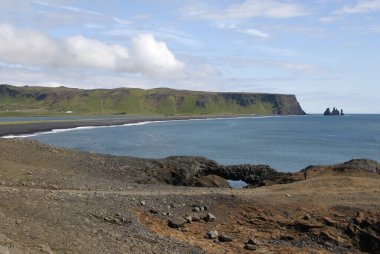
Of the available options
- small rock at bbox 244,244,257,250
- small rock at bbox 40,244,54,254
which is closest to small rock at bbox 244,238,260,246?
small rock at bbox 244,244,257,250

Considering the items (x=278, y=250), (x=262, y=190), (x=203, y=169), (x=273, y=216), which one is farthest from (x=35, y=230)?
(x=203, y=169)

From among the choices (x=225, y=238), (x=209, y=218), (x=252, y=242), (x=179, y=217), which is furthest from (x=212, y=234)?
(x=179, y=217)

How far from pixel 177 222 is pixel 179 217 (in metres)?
0.71

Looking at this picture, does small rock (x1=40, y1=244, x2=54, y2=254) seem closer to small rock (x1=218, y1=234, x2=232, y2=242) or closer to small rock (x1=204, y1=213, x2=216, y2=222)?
small rock (x1=218, y1=234, x2=232, y2=242)

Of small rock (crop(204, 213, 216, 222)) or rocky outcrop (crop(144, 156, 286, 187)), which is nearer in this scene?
small rock (crop(204, 213, 216, 222))

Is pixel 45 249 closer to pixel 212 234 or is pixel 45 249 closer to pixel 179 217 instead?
pixel 212 234

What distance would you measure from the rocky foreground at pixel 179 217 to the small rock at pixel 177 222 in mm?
43

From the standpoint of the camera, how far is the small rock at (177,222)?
799 inches

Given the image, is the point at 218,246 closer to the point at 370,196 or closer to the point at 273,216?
the point at 273,216

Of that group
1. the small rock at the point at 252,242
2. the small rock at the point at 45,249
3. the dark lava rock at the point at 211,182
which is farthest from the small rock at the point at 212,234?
the dark lava rock at the point at 211,182

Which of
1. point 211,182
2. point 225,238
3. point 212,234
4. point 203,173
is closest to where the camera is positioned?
point 225,238

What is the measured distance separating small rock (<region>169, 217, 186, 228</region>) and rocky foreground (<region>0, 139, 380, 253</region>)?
4 cm

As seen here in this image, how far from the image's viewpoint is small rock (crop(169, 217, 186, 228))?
2030cm

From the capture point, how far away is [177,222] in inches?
804
